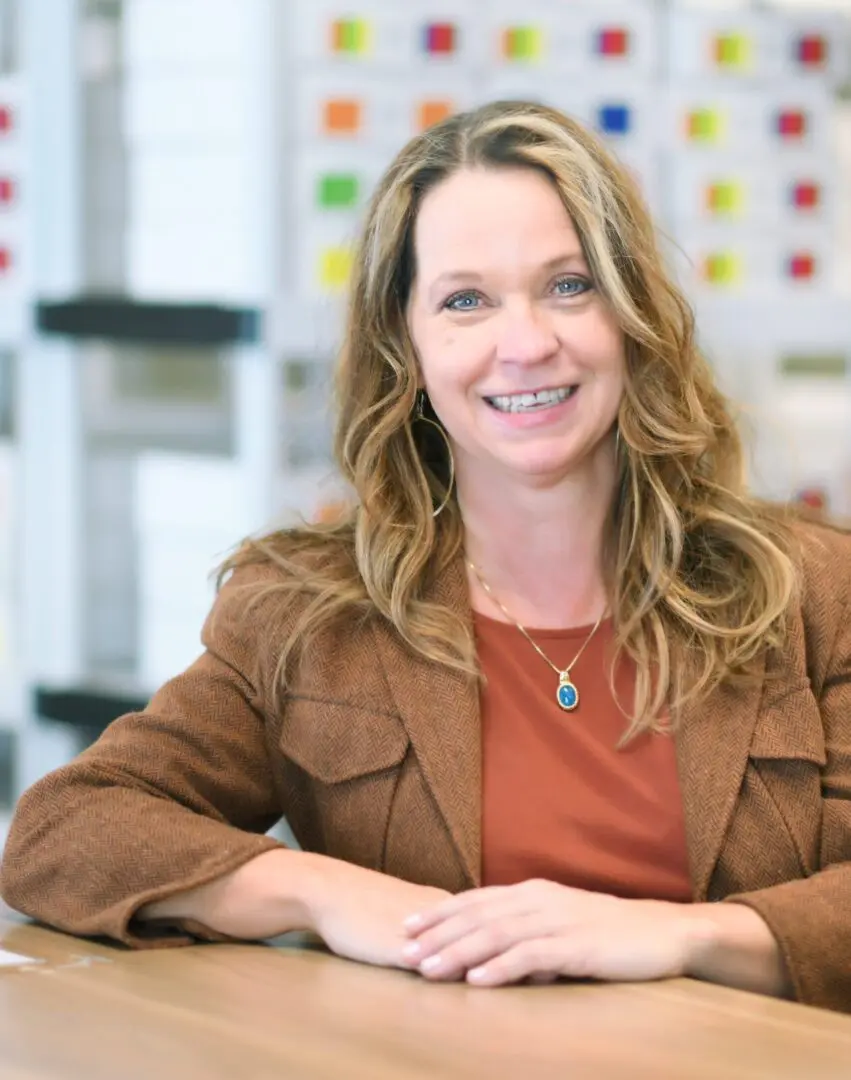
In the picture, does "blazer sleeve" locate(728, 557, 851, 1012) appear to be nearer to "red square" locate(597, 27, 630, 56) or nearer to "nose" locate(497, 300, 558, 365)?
"nose" locate(497, 300, 558, 365)

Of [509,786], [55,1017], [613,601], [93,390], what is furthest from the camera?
[93,390]

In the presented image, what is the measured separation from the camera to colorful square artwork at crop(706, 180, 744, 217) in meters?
3.06

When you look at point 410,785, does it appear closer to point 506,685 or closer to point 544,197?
point 506,685

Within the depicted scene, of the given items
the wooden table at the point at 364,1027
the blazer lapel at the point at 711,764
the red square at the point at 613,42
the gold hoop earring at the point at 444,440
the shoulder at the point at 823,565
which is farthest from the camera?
the red square at the point at 613,42

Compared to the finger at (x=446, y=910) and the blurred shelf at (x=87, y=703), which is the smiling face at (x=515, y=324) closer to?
the finger at (x=446, y=910)

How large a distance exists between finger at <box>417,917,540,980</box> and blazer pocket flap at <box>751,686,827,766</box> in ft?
1.28

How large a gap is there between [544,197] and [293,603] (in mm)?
495

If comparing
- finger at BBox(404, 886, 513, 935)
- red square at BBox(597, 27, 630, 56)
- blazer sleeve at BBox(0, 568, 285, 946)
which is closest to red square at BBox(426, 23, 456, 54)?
red square at BBox(597, 27, 630, 56)

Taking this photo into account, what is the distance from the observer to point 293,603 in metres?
1.83

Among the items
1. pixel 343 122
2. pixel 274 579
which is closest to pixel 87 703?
pixel 343 122

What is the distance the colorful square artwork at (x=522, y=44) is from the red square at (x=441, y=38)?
0.30 ft

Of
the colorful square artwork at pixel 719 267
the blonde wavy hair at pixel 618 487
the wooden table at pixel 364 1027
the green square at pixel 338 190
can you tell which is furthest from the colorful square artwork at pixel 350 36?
the wooden table at pixel 364 1027

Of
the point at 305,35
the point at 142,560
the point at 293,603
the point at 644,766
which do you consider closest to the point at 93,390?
the point at 142,560

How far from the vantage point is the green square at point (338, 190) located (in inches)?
119
